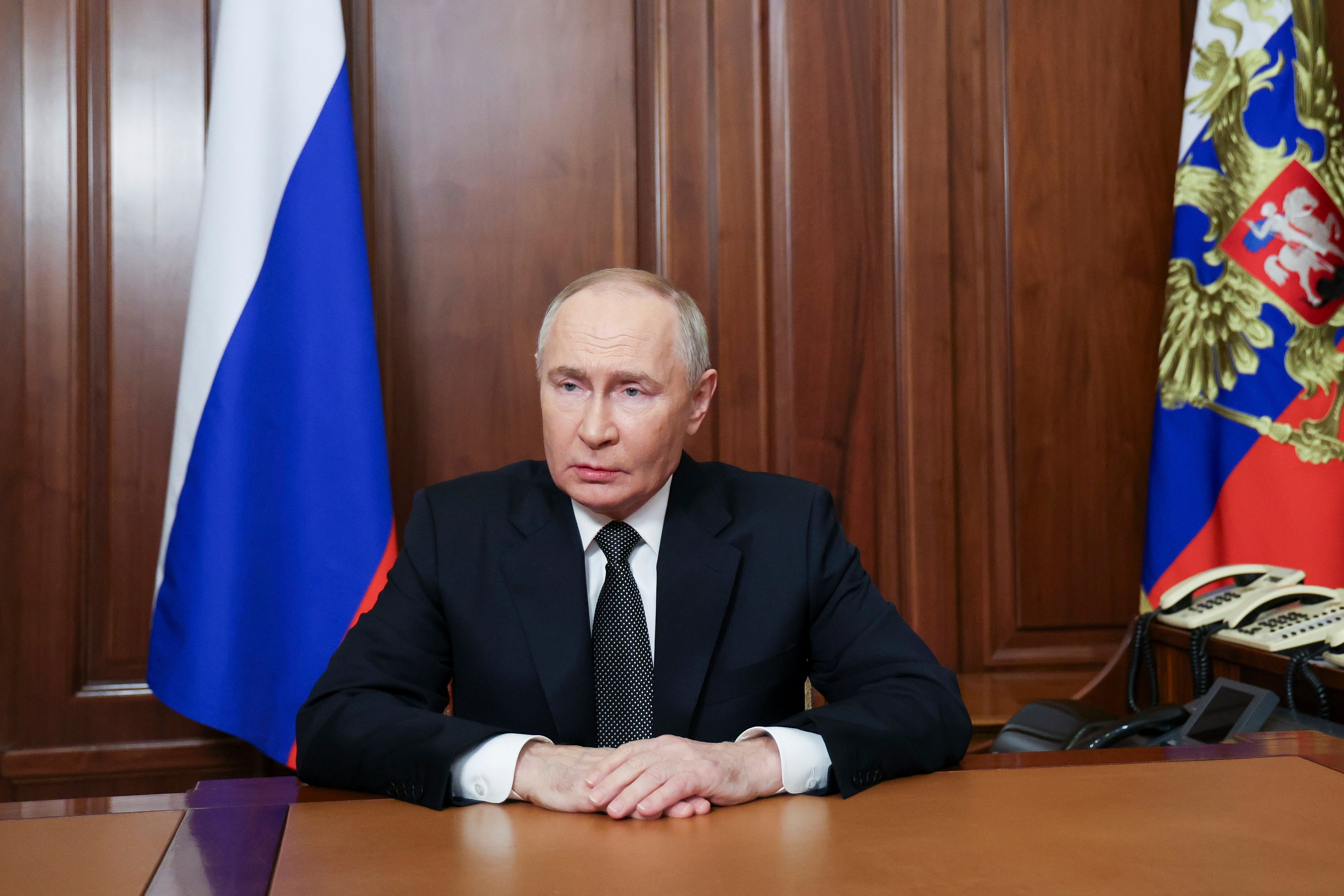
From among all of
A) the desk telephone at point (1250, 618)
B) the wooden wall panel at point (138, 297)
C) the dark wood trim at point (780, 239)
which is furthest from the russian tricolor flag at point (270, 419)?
the desk telephone at point (1250, 618)

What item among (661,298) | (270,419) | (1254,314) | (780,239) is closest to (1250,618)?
(1254,314)

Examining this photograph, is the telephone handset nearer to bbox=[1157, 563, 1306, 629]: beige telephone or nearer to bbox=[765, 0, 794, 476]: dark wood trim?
bbox=[1157, 563, 1306, 629]: beige telephone

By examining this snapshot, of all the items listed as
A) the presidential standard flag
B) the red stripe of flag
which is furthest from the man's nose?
the presidential standard flag

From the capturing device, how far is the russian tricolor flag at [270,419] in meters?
2.32

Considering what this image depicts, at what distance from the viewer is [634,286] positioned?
5.63 ft

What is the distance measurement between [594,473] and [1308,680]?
1464mm

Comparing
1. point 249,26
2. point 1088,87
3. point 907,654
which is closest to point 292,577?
point 249,26

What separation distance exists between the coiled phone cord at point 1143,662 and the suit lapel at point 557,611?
1.64 metres

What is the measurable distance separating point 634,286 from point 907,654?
73 cm

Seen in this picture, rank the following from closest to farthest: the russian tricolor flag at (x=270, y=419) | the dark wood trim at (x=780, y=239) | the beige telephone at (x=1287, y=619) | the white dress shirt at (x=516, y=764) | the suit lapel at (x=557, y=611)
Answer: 1. the white dress shirt at (x=516, y=764)
2. the suit lapel at (x=557, y=611)
3. the beige telephone at (x=1287, y=619)
4. the russian tricolor flag at (x=270, y=419)
5. the dark wood trim at (x=780, y=239)

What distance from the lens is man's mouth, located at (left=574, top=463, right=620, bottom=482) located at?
5.42ft

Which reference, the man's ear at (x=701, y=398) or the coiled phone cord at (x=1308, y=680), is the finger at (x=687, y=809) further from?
the coiled phone cord at (x=1308, y=680)

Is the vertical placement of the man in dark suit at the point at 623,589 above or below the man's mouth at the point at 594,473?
below

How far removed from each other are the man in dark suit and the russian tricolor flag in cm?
65
